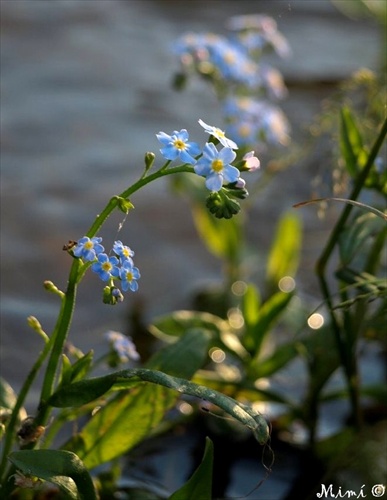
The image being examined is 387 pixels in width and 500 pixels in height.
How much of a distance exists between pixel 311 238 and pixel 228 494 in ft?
4.92

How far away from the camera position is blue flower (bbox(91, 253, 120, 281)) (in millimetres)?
1708

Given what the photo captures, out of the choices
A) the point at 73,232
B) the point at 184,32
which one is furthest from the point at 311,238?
the point at 184,32

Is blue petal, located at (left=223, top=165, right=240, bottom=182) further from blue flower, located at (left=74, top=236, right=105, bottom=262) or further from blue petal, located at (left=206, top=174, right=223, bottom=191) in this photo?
blue flower, located at (left=74, top=236, right=105, bottom=262)

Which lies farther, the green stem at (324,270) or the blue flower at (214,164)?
the green stem at (324,270)

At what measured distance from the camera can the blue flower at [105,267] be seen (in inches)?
67.2

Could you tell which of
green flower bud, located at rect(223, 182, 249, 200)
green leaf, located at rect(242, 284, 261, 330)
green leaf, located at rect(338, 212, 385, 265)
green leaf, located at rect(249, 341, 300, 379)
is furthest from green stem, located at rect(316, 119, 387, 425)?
green flower bud, located at rect(223, 182, 249, 200)

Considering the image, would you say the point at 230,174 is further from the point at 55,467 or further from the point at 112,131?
the point at 112,131

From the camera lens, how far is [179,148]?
1709 millimetres

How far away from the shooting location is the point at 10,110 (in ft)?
14.1

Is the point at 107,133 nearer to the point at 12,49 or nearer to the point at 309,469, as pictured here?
the point at 12,49

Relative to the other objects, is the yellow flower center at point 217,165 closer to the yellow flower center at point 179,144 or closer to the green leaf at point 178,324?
the yellow flower center at point 179,144

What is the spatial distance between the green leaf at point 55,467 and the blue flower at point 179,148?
1.75 feet

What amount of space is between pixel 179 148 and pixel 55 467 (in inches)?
22.3

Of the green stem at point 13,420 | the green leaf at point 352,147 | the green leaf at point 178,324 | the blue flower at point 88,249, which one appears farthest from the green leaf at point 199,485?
the green leaf at point 178,324
